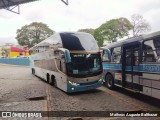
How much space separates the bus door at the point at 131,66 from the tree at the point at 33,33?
6751cm

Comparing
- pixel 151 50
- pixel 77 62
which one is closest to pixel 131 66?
pixel 151 50

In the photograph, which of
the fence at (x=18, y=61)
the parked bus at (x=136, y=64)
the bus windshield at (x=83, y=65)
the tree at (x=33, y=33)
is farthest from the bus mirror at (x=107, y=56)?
the tree at (x=33, y=33)

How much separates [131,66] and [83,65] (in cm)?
259

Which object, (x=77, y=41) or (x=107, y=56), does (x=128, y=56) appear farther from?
(x=77, y=41)

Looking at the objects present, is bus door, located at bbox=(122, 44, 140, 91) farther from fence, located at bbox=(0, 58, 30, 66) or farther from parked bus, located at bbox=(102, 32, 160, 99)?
fence, located at bbox=(0, 58, 30, 66)

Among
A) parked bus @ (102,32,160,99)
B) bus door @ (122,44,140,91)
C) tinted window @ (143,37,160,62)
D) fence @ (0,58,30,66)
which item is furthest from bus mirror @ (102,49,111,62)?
fence @ (0,58,30,66)

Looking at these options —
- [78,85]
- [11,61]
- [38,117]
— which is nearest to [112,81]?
[78,85]

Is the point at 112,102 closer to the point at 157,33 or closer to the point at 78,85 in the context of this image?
the point at 78,85

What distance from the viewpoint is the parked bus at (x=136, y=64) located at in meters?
8.41

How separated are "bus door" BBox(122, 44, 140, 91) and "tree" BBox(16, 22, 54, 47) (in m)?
67.5

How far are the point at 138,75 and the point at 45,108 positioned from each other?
4384 millimetres

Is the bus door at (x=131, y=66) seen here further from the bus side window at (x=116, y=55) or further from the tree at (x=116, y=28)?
the tree at (x=116, y=28)

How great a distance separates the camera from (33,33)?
76.4 metres

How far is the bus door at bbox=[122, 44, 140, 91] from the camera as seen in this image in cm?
978
